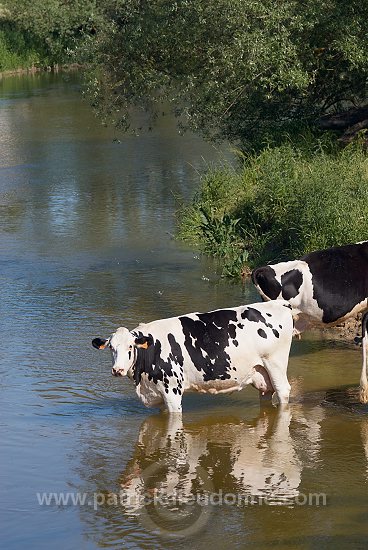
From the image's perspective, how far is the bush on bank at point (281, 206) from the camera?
14.7 metres

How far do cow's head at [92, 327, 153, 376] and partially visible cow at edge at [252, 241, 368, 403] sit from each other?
2229 millimetres

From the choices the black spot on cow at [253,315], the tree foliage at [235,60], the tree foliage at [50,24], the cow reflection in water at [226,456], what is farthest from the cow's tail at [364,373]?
the tree foliage at [50,24]

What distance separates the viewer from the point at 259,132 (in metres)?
20.0

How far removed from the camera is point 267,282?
11727mm

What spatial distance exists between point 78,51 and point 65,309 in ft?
23.1

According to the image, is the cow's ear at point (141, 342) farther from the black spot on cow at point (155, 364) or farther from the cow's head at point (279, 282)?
the cow's head at point (279, 282)

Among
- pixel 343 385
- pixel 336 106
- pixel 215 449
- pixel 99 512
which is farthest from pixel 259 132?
pixel 99 512

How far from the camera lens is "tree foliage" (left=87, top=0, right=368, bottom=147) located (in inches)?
652

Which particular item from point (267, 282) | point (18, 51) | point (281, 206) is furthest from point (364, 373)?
point (18, 51)

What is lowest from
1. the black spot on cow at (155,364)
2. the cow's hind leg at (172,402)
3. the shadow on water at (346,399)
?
the shadow on water at (346,399)

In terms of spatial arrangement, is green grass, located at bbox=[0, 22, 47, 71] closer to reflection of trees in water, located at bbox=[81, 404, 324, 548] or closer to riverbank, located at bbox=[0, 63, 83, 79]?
riverbank, located at bbox=[0, 63, 83, 79]

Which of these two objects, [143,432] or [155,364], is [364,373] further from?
[143,432]

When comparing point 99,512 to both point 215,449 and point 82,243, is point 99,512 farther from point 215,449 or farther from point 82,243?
point 82,243

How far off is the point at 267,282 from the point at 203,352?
1.99m
